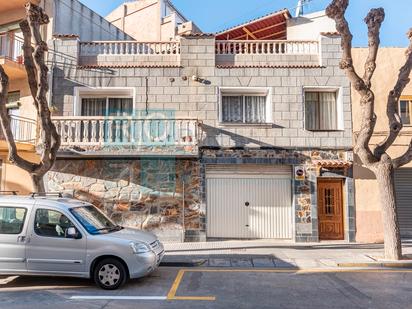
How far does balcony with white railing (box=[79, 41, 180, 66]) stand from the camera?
1378 centimetres

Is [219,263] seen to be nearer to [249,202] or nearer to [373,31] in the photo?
[249,202]

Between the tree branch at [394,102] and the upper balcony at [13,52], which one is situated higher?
the upper balcony at [13,52]

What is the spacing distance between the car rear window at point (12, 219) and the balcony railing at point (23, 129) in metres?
6.59

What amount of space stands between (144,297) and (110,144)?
696cm

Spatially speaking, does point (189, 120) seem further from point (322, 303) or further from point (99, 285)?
point (322, 303)

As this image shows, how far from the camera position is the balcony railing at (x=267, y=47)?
13789 mm

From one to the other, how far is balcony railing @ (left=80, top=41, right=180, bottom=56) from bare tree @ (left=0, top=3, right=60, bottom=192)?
4300mm

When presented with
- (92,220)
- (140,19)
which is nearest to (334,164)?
(92,220)

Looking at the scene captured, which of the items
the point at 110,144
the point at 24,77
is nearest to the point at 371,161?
the point at 110,144

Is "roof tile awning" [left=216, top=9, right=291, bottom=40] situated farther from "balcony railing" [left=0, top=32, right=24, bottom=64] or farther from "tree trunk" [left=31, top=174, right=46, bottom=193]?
"tree trunk" [left=31, top=174, right=46, bottom=193]

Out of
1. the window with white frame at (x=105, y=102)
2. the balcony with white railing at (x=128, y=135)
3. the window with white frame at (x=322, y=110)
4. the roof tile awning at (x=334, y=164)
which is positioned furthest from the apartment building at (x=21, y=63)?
the roof tile awning at (x=334, y=164)

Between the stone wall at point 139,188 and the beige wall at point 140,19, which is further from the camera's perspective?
the beige wall at point 140,19

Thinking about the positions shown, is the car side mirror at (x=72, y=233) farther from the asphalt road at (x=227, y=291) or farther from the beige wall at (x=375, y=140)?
the beige wall at (x=375, y=140)

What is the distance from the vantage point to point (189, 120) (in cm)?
1265
